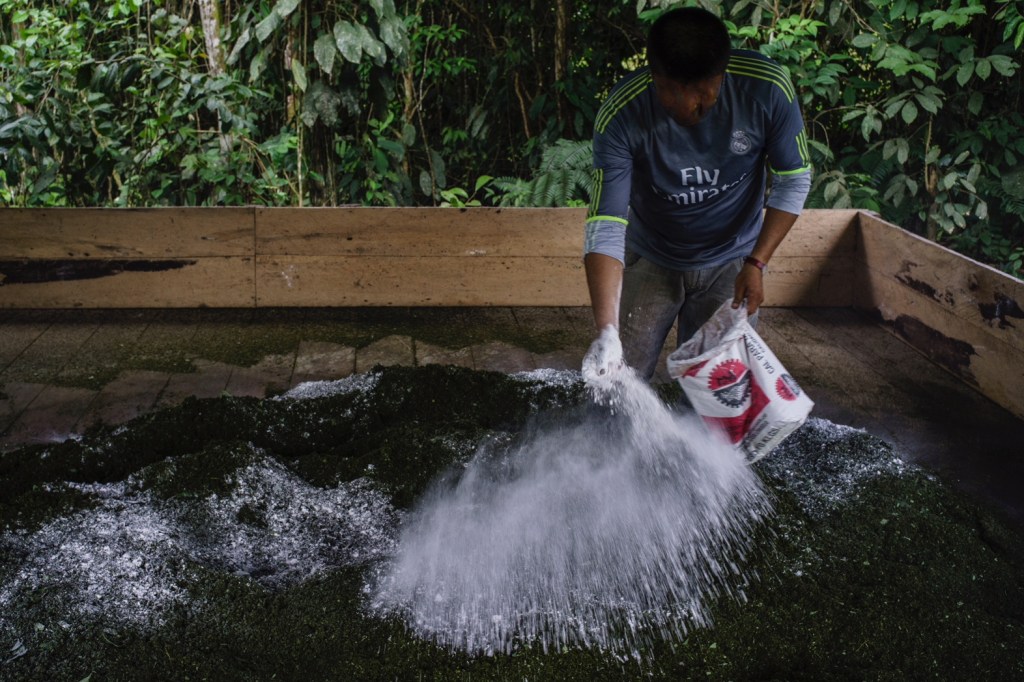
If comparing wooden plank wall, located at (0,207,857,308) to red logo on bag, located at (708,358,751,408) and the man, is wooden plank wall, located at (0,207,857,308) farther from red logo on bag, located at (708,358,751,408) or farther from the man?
red logo on bag, located at (708,358,751,408)

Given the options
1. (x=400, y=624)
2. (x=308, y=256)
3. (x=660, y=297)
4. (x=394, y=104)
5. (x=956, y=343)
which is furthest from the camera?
(x=394, y=104)

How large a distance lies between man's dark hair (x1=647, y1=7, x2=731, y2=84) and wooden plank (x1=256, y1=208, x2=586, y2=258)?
2.15 metres

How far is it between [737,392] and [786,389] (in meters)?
0.12

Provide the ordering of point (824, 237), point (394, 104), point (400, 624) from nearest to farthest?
point (400, 624)
point (824, 237)
point (394, 104)

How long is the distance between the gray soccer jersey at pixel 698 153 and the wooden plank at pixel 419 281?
180cm

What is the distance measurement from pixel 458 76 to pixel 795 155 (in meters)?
3.93

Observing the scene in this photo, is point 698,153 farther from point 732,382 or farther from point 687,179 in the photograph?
point 732,382

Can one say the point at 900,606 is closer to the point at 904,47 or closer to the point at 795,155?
the point at 795,155

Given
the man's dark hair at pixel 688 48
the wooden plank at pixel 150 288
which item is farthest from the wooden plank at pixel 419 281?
the man's dark hair at pixel 688 48

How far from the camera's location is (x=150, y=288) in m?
4.30

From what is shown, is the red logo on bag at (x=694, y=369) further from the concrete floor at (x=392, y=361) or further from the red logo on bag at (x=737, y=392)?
the concrete floor at (x=392, y=361)

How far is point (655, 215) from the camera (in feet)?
8.92

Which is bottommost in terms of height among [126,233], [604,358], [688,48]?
[126,233]

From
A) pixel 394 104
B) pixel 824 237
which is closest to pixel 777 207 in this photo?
pixel 824 237
